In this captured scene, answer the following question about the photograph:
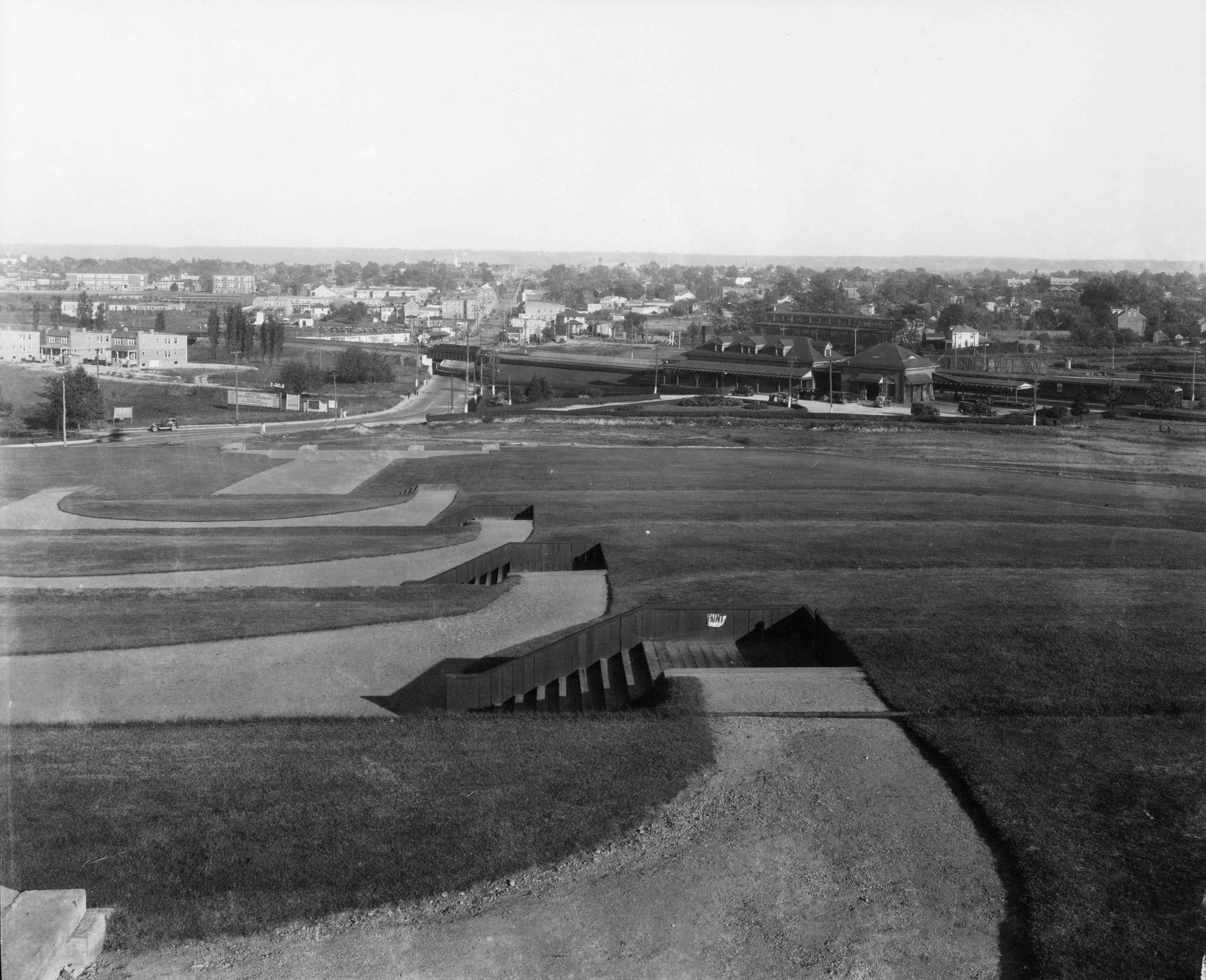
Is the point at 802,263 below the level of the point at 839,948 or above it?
above

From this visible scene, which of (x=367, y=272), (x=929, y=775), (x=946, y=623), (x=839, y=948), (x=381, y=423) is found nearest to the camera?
(x=839, y=948)

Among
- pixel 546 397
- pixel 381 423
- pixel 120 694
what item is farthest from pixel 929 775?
pixel 546 397

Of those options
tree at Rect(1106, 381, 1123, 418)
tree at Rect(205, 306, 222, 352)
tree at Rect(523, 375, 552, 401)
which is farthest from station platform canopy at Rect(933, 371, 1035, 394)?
tree at Rect(205, 306, 222, 352)

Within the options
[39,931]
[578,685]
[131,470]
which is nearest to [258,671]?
[578,685]

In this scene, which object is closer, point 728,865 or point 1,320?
point 728,865

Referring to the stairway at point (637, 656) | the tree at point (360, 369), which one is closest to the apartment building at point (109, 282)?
the tree at point (360, 369)

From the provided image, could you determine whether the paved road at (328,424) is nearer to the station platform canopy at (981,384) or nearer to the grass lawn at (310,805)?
the station platform canopy at (981,384)

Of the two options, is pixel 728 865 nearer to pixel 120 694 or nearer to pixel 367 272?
pixel 120 694

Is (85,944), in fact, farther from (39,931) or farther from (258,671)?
(258,671)
